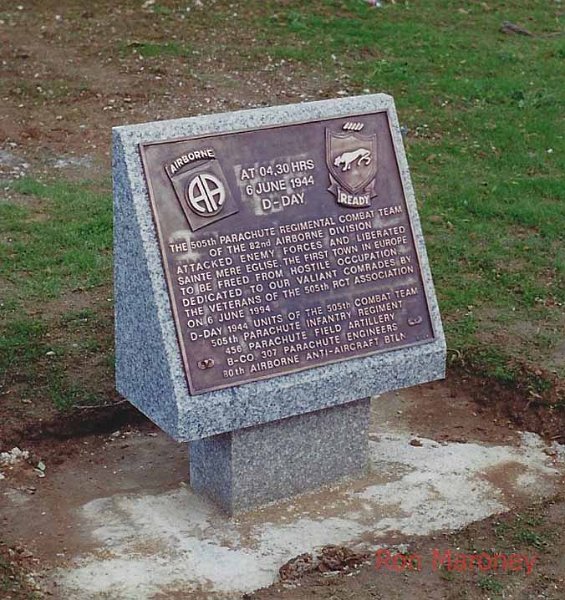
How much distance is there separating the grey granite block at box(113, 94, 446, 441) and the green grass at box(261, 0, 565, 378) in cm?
163

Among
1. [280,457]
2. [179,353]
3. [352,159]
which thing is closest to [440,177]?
[352,159]

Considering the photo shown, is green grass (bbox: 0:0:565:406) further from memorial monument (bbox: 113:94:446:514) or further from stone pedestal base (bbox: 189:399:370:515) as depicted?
memorial monument (bbox: 113:94:446:514)

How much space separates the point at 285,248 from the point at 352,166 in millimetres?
563

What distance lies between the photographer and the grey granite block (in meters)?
5.81

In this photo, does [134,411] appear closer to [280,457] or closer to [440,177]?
[280,457]

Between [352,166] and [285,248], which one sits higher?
[352,166]

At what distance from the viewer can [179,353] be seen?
588 centimetres

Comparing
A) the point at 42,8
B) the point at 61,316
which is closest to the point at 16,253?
the point at 61,316

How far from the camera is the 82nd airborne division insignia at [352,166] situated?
6.25 m

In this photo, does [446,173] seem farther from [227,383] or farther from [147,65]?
[227,383]

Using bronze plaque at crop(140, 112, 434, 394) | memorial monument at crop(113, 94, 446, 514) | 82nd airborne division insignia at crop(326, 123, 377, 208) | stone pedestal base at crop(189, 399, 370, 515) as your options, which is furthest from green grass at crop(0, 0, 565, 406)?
82nd airborne division insignia at crop(326, 123, 377, 208)

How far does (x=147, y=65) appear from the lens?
13.1 m

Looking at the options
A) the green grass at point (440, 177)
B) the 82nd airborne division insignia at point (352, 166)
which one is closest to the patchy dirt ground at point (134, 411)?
the green grass at point (440, 177)

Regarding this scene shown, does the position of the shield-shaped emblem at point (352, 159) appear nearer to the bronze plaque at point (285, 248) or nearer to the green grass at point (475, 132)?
the bronze plaque at point (285, 248)
